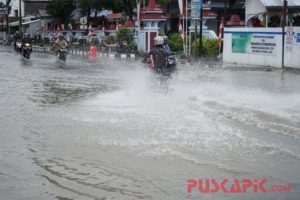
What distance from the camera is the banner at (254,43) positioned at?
2766cm

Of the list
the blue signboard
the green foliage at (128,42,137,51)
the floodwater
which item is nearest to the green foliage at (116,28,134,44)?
the green foliage at (128,42,137,51)

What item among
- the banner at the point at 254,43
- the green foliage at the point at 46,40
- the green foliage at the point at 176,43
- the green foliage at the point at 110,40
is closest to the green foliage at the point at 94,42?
the green foliage at the point at 110,40

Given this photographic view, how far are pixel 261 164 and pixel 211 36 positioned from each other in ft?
107

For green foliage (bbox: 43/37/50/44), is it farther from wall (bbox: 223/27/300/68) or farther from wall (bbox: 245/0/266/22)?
wall (bbox: 223/27/300/68)

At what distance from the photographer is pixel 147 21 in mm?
39812

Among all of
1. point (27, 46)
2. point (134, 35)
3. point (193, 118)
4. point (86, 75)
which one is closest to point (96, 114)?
point (193, 118)

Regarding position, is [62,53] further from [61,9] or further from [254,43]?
[61,9]

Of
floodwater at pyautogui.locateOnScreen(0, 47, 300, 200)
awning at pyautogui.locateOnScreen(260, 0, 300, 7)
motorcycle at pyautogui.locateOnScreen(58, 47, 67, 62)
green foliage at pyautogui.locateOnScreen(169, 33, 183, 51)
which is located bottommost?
floodwater at pyautogui.locateOnScreen(0, 47, 300, 200)

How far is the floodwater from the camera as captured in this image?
6754 millimetres

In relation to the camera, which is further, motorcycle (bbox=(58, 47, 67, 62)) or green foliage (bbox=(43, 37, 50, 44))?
green foliage (bbox=(43, 37, 50, 44))

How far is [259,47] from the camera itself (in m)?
28.7

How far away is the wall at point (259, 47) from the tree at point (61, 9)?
34396mm

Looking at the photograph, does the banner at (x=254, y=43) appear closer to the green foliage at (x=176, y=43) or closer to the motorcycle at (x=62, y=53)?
the green foliage at (x=176, y=43)

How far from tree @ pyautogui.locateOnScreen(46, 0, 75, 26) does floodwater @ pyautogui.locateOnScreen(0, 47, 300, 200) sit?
47.6 meters
